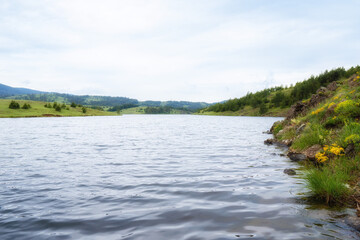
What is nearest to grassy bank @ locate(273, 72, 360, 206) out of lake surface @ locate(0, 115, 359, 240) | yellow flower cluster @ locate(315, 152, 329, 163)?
yellow flower cluster @ locate(315, 152, 329, 163)

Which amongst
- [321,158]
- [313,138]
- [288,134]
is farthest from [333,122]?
[288,134]

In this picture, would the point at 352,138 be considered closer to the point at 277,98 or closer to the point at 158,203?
the point at 158,203

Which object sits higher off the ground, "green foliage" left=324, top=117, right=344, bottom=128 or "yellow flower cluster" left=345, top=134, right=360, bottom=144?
"green foliage" left=324, top=117, right=344, bottom=128

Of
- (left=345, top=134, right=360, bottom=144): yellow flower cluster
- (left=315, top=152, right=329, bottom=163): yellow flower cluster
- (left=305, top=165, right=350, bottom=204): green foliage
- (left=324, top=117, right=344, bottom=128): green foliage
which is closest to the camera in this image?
(left=305, top=165, right=350, bottom=204): green foliage

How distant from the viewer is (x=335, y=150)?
11477 millimetres

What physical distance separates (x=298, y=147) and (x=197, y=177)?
923cm

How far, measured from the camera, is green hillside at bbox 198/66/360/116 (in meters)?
117

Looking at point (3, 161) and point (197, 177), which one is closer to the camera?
point (197, 177)

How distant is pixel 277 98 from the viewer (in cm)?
14300

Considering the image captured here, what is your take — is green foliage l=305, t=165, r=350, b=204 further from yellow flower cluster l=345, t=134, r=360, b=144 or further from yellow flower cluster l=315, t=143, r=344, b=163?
yellow flower cluster l=345, t=134, r=360, b=144

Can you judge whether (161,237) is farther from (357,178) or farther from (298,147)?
(298,147)

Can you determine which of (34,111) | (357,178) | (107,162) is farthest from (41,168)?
(34,111)

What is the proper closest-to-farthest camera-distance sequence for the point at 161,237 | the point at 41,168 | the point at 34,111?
the point at 161,237 < the point at 41,168 < the point at 34,111

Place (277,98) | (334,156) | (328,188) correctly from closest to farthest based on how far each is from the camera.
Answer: (328,188), (334,156), (277,98)
